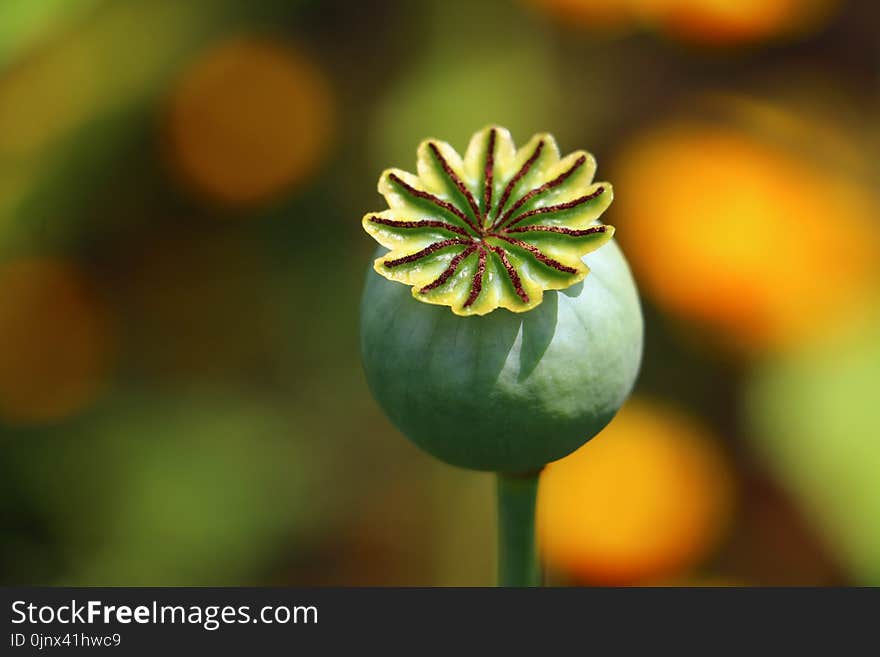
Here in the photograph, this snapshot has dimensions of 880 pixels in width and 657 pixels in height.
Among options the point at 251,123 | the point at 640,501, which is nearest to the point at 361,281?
the point at 251,123

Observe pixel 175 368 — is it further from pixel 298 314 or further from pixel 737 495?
pixel 737 495

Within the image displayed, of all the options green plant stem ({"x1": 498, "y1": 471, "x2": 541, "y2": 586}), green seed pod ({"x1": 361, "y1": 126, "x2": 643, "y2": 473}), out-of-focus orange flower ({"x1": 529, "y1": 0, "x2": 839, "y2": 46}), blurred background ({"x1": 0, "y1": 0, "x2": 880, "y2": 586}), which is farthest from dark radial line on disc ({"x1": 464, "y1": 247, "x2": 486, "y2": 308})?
out-of-focus orange flower ({"x1": 529, "y1": 0, "x2": 839, "y2": 46})

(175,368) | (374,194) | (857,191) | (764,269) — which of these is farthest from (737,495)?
(175,368)

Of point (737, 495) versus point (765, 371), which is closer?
point (765, 371)

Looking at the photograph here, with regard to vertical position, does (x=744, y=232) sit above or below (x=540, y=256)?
above

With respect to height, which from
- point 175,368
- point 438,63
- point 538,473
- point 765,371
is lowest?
point 538,473

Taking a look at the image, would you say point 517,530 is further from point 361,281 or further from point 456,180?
point 361,281
